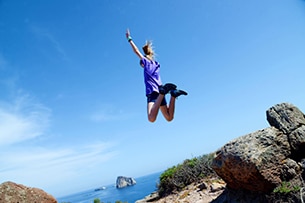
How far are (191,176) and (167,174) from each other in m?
1.61

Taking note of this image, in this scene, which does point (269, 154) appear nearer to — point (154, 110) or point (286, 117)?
point (286, 117)

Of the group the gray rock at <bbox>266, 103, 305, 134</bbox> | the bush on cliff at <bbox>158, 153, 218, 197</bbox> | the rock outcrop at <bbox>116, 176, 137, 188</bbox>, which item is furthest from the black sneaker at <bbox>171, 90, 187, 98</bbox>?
the rock outcrop at <bbox>116, 176, 137, 188</bbox>

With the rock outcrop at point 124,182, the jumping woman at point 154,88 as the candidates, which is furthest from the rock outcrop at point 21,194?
the rock outcrop at point 124,182

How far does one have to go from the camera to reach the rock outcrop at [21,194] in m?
6.01

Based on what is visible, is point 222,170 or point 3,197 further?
point 222,170

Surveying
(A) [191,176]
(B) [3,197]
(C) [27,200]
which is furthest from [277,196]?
(B) [3,197]

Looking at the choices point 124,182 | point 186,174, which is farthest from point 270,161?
point 124,182

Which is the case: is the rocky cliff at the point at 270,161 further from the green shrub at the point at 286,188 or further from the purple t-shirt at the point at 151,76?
the purple t-shirt at the point at 151,76

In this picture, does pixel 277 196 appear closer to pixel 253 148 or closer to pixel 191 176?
pixel 253 148

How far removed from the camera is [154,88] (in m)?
6.25

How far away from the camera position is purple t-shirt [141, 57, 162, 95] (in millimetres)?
6285

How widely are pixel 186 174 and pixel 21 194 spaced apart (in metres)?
6.77

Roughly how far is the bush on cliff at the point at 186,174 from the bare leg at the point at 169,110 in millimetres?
5049

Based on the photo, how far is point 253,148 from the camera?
6000 mm
